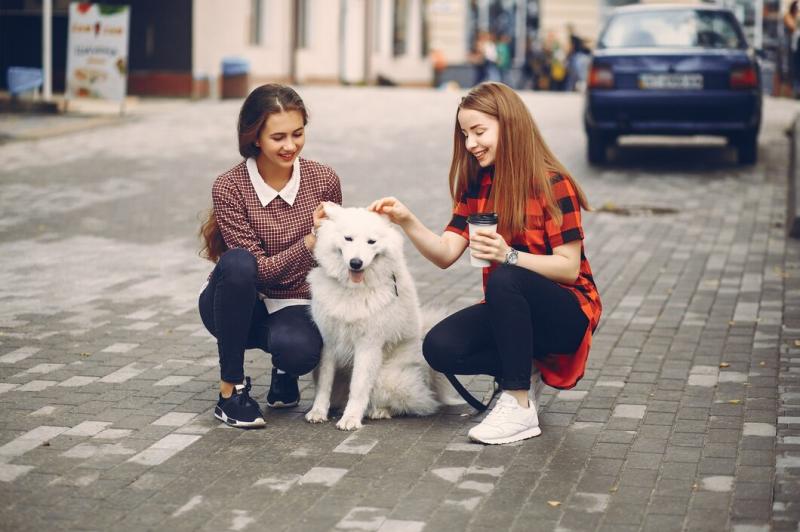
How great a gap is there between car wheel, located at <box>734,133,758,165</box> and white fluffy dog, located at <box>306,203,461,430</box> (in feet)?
34.5

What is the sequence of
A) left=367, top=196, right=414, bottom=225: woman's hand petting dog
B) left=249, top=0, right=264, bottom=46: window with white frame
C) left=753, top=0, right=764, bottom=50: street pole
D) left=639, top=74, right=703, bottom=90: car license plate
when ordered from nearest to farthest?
left=367, top=196, right=414, bottom=225: woman's hand petting dog → left=639, top=74, right=703, bottom=90: car license plate → left=249, top=0, right=264, bottom=46: window with white frame → left=753, top=0, right=764, bottom=50: street pole

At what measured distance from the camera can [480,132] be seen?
16.9 ft

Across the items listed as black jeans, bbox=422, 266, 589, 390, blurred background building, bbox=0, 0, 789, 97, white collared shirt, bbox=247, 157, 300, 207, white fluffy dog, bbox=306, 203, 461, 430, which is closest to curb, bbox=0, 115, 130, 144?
blurred background building, bbox=0, 0, 789, 97

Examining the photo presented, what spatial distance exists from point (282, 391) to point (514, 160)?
150 centimetres

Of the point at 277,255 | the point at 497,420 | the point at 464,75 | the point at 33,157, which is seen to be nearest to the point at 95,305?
the point at 277,255

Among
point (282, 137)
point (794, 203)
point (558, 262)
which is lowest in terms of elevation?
point (794, 203)

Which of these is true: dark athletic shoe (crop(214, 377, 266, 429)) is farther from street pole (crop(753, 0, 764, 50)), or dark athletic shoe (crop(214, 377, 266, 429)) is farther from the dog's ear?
street pole (crop(753, 0, 764, 50))

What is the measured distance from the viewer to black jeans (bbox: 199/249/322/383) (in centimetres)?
529

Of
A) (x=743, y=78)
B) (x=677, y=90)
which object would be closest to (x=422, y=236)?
(x=677, y=90)

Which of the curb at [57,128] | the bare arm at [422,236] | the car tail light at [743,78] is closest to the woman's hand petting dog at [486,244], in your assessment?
the bare arm at [422,236]

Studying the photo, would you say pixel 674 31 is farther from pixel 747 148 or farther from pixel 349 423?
pixel 349 423

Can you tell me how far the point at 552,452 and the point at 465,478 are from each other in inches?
19.5

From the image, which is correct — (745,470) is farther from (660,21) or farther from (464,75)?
(464,75)

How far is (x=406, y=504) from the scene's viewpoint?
4.36 meters
